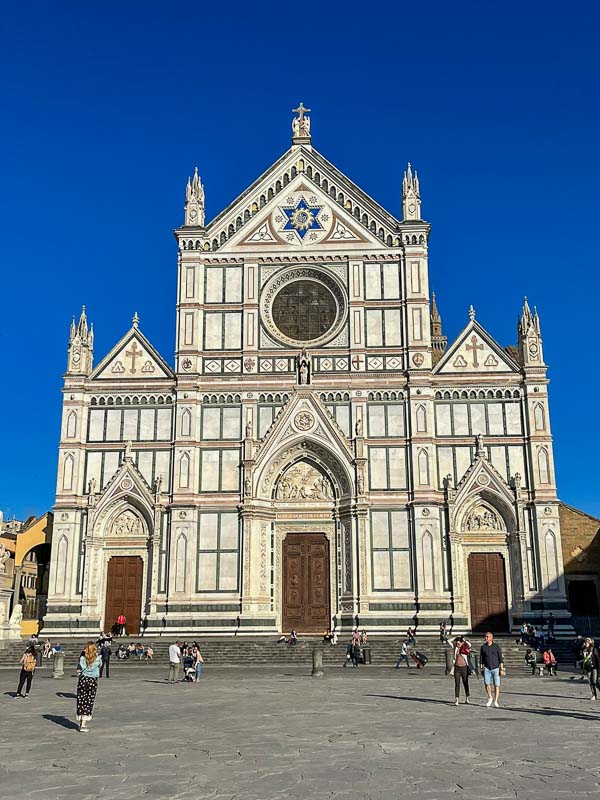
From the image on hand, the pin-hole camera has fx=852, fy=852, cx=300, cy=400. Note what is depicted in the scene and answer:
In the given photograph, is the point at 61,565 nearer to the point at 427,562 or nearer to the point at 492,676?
the point at 427,562

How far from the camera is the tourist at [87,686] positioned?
45.0ft

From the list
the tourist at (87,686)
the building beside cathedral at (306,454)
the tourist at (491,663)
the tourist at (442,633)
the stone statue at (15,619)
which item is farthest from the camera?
the stone statue at (15,619)

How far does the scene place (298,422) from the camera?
119ft

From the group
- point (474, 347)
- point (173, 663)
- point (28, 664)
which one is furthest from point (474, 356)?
point (28, 664)

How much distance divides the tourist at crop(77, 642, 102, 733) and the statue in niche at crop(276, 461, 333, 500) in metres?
21.9

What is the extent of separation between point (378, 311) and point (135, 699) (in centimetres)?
2236

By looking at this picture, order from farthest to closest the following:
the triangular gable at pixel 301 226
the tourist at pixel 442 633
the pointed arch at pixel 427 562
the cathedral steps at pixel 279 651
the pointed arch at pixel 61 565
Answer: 1. the triangular gable at pixel 301 226
2. the pointed arch at pixel 61 565
3. the pointed arch at pixel 427 562
4. the tourist at pixel 442 633
5. the cathedral steps at pixel 279 651

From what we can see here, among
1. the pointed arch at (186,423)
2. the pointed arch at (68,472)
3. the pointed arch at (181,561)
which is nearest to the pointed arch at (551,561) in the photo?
the pointed arch at (181,561)

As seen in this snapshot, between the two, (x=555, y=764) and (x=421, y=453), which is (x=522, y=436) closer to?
(x=421, y=453)

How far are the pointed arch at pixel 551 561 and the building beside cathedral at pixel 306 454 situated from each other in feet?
0.22

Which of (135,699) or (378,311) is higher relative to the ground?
(378,311)

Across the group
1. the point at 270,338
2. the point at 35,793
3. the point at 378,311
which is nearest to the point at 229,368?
the point at 270,338

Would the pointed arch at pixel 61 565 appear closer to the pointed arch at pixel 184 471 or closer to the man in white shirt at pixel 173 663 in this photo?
the pointed arch at pixel 184 471

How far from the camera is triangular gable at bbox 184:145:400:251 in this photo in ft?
126
